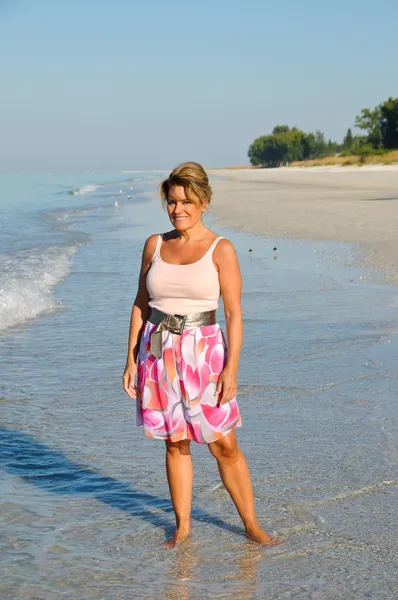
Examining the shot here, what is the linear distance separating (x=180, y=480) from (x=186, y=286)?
0.86 metres

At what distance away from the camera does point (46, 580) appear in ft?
10.4

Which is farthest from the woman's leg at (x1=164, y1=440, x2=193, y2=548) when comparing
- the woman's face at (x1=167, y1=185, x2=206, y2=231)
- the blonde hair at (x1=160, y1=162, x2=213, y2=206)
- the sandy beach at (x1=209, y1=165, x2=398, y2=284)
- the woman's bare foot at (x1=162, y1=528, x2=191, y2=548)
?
the sandy beach at (x1=209, y1=165, x2=398, y2=284)

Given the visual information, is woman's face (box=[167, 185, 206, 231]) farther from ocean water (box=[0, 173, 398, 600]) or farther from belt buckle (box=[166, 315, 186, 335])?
ocean water (box=[0, 173, 398, 600])

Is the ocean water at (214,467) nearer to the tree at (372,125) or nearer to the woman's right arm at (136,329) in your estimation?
the woman's right arm at (136,329)

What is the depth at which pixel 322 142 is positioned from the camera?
412ft

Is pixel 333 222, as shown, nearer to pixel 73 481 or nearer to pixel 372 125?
pixel 73 481

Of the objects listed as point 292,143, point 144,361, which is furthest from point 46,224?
point 292,143

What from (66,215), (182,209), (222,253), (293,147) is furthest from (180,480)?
(293,147)

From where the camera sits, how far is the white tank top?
3.41m

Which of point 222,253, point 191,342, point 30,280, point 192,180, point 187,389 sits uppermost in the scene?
point 192,180

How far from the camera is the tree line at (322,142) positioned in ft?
233

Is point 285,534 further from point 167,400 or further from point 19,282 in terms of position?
point 19,282

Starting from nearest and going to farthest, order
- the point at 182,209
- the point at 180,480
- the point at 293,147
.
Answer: the point at 182,209
the point at 180,480
the point at 293,147

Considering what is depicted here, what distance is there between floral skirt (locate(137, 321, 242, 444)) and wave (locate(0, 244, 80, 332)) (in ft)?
17.3
